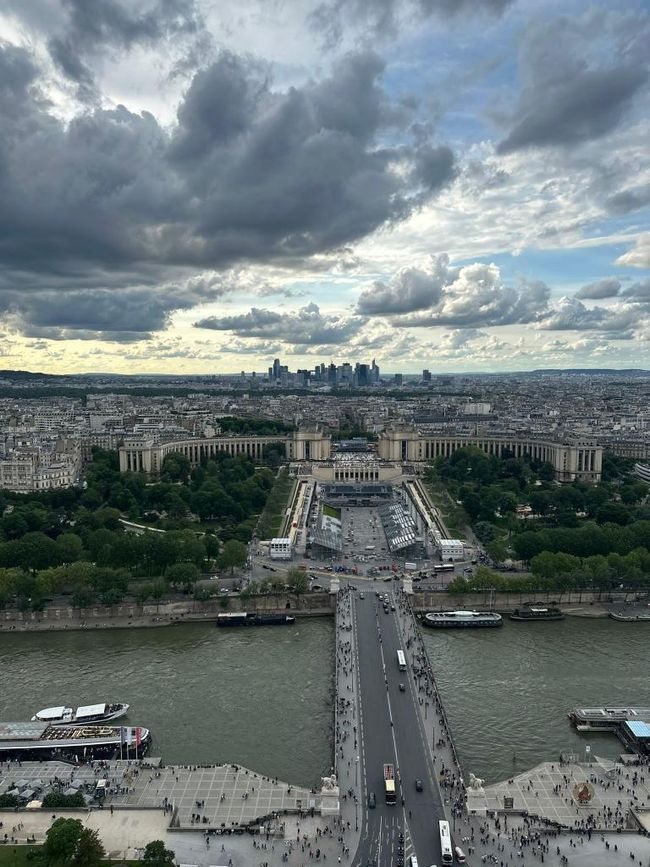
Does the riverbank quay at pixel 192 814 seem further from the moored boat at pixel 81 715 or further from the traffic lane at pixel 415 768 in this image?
the moored boat at pixel 81 715

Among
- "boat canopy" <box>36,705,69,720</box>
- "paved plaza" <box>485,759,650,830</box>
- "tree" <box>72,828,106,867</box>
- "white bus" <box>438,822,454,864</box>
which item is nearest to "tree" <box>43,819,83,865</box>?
"tree" <box>72,828,106,867</box>

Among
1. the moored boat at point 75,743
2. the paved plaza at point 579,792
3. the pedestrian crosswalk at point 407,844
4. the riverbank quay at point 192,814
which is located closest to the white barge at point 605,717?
the paved plaza at point 579,792

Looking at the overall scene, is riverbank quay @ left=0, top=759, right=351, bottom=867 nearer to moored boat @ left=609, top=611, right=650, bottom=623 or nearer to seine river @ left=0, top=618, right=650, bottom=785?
seine river @ left=0, top=618, right=650, bottom=785

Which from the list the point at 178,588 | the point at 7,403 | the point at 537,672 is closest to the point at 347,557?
the point at 178,588

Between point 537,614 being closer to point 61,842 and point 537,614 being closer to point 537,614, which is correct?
point 537,614

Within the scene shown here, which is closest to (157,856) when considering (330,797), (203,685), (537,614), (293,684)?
(330,797)

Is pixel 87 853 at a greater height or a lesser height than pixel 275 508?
lesser

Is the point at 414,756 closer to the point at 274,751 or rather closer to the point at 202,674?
the point at 274,751
